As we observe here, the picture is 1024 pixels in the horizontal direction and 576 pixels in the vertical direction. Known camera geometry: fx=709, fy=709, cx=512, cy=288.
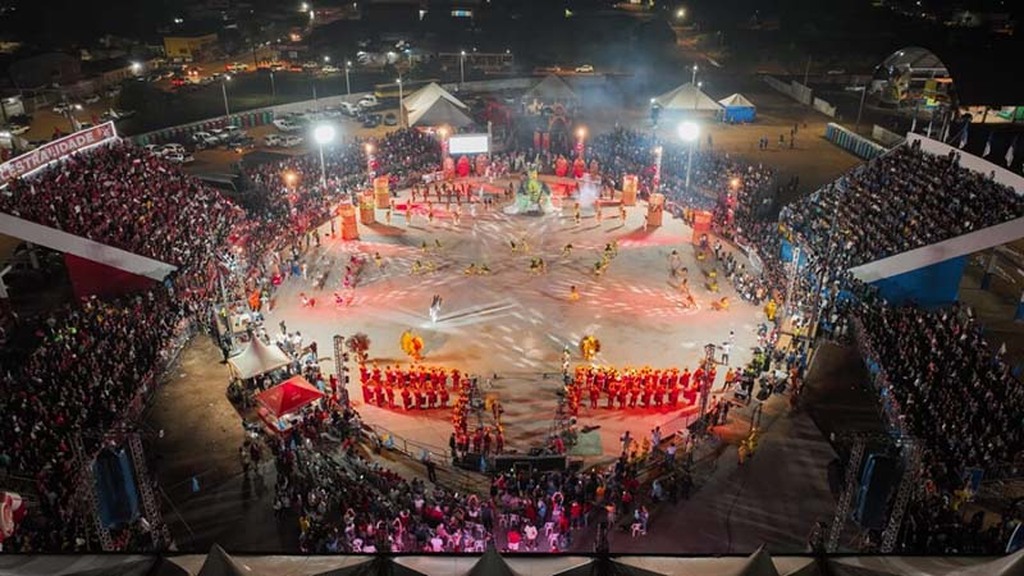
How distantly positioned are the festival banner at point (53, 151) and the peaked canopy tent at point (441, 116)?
57.2 ft

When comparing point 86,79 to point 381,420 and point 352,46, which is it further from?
point 381,420

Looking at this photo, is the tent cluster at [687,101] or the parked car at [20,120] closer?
the tent cluster at [687,101]

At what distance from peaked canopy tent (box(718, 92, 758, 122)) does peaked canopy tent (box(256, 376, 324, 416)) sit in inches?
1737

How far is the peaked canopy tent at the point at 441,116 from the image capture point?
147ft

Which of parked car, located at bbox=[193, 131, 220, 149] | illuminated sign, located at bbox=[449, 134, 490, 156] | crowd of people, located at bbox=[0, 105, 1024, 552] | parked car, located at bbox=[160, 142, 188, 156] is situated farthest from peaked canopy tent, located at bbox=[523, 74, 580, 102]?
parked car, located at bbox=[160, 142, 188, 156]

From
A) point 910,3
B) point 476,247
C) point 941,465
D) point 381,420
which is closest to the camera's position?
point 941,465

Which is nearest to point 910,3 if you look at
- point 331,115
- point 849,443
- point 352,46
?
point 352,46

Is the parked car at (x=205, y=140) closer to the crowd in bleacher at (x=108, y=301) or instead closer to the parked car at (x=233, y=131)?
the parked car at (x=233, y=131)

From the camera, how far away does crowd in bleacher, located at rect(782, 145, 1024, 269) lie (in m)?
26.7

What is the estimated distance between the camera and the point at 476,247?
33344 millimetres

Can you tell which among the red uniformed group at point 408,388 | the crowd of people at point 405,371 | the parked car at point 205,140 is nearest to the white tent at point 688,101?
the crowd of people at point 405,371

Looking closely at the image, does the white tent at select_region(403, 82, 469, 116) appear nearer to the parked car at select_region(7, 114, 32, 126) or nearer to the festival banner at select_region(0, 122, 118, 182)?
the festival banner at select_region(0, 122, 118, 182)

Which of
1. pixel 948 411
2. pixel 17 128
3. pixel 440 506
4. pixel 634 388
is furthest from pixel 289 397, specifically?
pixel 17 128

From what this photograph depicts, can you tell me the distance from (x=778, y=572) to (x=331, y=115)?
2073 inches
